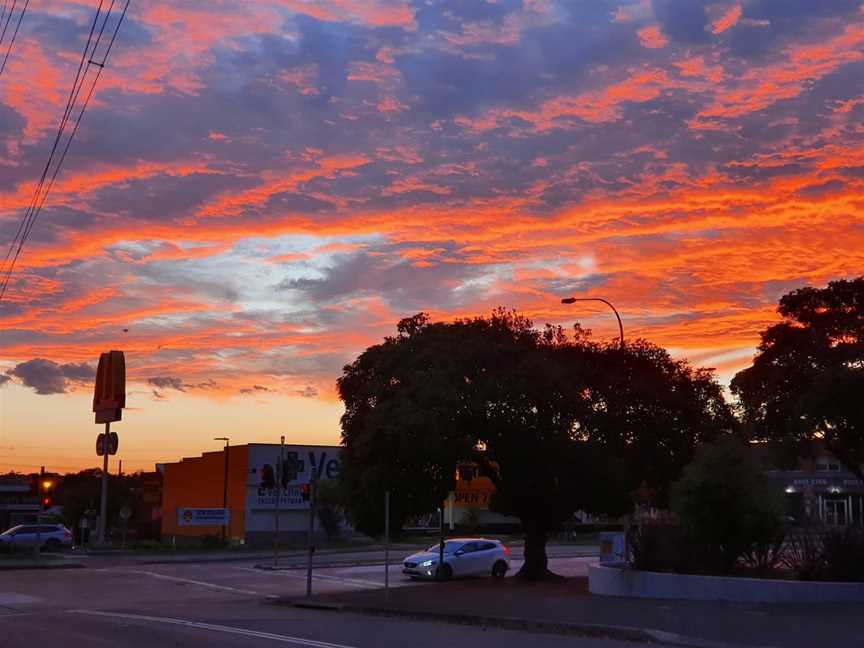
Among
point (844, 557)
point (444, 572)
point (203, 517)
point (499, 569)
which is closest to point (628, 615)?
point (844, 557)

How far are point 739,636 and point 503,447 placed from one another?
14615mm

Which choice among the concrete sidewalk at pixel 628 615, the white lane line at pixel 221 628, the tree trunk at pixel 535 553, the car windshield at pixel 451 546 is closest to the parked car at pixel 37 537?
the car windshield at pixel 451 546

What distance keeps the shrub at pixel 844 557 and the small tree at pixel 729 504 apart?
1.41 m

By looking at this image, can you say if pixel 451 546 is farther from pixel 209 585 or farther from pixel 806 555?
pixel 806 555

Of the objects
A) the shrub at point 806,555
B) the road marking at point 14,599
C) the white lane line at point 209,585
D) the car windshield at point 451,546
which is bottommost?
the white lane line at point 209,585

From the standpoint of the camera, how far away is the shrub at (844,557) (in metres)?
22.5

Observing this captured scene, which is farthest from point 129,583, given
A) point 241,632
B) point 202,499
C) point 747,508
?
point 202,499

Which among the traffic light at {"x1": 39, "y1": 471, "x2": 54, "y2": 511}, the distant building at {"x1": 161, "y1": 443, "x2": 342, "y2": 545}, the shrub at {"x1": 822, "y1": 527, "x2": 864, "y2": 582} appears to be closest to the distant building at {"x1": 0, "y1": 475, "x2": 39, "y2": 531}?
the distant building at {"x1": 161, "y1": 443, "x2": 342, "y2": 545}

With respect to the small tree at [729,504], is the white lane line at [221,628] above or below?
below

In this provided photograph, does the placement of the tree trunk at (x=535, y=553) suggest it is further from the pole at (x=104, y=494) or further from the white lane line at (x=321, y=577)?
the pole at (x=104, y=494)

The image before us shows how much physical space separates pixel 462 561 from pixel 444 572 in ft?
3.40

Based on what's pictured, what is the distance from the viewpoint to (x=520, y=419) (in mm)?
30781

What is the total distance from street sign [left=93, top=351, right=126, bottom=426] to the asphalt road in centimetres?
1802

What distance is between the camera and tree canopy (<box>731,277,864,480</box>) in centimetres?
3847
